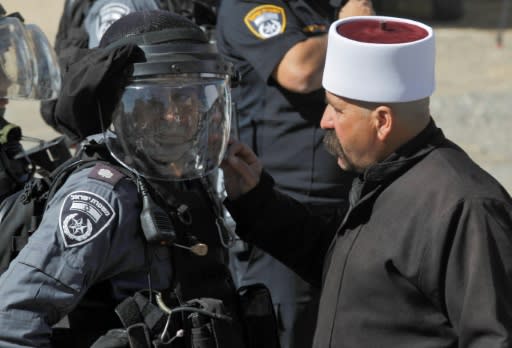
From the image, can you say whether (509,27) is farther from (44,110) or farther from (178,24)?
(178,24)

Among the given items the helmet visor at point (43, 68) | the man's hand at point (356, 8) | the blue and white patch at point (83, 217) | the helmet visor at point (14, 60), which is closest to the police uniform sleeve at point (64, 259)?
the blue and white patch at point (83, 217)

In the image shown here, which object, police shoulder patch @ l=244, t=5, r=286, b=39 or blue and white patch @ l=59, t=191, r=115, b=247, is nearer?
blue and white patch @ l=59, t=191, r=115, b=247

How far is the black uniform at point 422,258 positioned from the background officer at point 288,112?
1268mm

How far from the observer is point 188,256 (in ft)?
8.09

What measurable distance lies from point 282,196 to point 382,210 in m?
0.57

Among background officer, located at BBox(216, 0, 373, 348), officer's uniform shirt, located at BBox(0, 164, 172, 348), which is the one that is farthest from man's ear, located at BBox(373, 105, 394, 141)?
background officer, located at BBox(216, 0, 373, 348)

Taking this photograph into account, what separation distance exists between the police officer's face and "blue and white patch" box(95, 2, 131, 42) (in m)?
1.73

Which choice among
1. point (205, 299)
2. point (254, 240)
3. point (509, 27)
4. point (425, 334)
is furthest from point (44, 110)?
point (509, 27)

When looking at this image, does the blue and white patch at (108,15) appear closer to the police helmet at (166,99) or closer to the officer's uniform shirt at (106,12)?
the officer's uniform shirt at (106,12)

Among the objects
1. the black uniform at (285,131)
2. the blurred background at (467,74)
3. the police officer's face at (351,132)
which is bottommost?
the blurred background at (467,74)

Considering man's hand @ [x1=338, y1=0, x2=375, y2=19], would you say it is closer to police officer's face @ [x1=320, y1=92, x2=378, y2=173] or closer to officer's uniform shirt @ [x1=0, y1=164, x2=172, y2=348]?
police officer's face @ [x1=320, y1=92, x2=378, y2=173]

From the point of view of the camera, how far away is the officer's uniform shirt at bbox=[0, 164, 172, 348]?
220 centimetres

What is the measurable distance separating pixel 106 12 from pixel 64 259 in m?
2.04

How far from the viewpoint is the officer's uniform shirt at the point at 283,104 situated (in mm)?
3793
